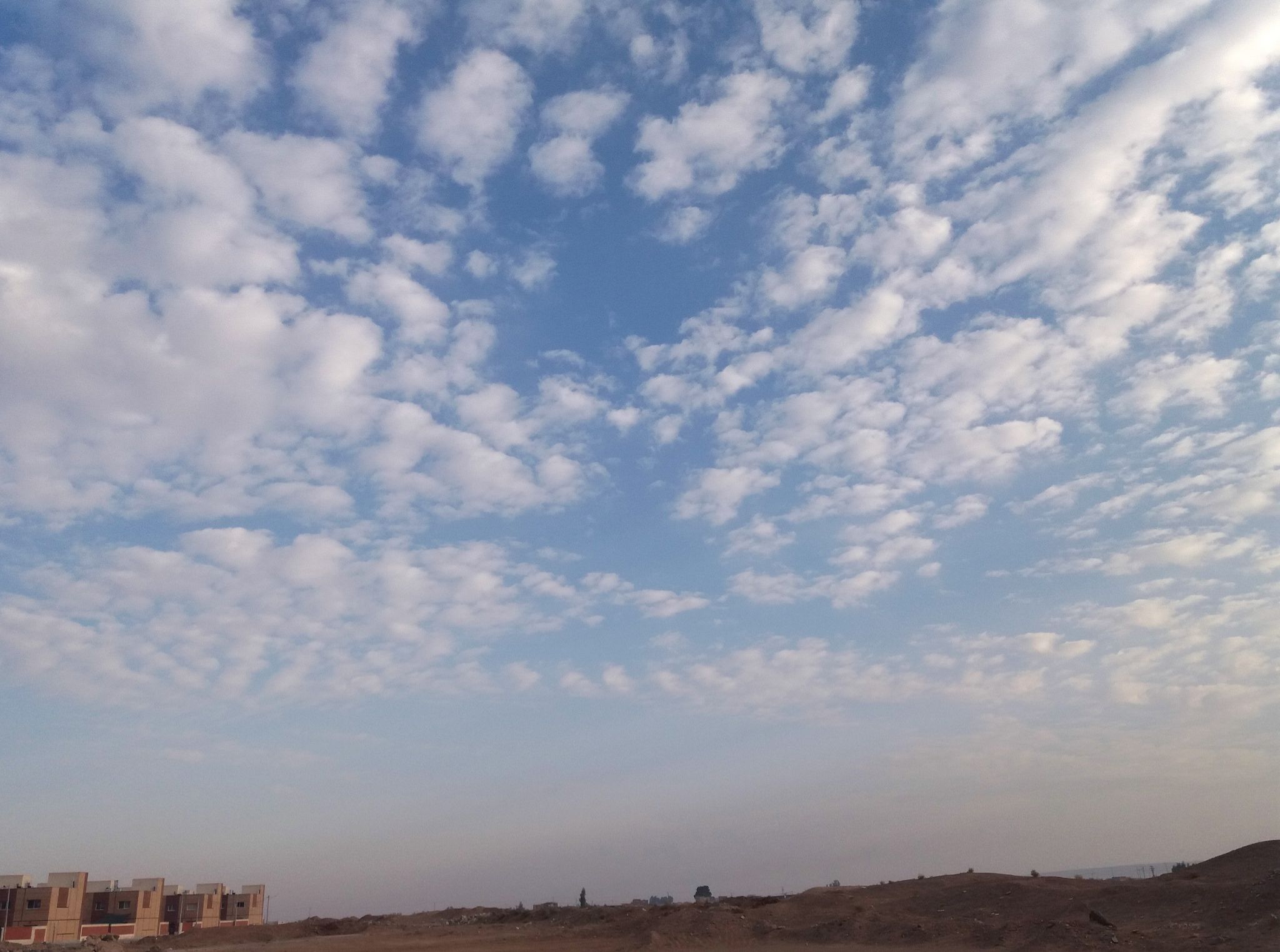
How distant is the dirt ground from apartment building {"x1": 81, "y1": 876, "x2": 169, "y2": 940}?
69674mm

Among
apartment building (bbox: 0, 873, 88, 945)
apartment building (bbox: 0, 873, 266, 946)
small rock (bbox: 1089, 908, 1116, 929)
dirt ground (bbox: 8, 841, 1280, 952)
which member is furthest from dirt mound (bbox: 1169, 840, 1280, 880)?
apartment building (bbox: 0, 873, 88, 945)

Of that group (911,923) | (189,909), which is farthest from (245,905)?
(911,923)

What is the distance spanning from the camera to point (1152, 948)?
29.9m

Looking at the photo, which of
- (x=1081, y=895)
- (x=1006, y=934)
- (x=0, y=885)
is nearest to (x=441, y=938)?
(x=1006, y=934)

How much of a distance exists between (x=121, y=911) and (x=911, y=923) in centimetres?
9868

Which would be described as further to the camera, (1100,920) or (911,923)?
(911,923)

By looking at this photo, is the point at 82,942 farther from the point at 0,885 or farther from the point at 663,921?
the point at 0,885

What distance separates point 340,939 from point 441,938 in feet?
15.4

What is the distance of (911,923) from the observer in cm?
3634

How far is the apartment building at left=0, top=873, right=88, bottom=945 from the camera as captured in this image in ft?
309

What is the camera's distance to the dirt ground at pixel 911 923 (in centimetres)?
3139

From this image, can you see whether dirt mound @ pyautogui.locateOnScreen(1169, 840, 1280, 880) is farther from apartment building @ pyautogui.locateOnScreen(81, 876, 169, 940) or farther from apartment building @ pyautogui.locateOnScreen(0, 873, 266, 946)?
apartment building @ pyautogui.locateOnScreen(81, 876, 169, 940)

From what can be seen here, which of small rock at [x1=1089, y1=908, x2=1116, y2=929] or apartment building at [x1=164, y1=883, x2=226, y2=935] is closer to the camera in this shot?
small rock at [x1=1089, y1=908, x2=1116, y2=929]

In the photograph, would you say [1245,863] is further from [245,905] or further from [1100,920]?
[245,905]
